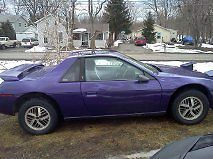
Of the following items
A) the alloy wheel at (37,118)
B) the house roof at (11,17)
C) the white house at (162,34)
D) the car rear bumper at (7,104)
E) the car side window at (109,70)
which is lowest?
the alloy wheel at (37,118)

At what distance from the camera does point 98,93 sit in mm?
4812

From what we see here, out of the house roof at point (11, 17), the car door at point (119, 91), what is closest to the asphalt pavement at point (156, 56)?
the car door at point (119, 91)

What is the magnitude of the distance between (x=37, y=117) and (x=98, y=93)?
1.17m

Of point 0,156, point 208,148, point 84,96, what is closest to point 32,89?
point 84,96

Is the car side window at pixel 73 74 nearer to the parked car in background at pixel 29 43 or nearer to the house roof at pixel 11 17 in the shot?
the parked car in background at pixel 29 43

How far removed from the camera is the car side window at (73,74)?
16.1 feet

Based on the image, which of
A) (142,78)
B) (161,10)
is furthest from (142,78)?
(161,10)

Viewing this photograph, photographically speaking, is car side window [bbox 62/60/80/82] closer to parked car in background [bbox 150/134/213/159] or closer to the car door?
the car door

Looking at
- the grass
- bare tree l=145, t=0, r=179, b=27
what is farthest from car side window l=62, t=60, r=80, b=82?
bare tree l=145, t=0, r=179, b=27

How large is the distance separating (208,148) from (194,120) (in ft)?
9.40

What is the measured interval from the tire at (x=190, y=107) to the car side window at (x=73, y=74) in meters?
1.82

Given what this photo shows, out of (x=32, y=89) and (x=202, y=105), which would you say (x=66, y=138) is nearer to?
(x=32, y=89)

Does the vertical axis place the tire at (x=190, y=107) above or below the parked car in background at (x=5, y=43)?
below

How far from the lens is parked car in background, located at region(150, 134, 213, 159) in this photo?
2230 millimetres
